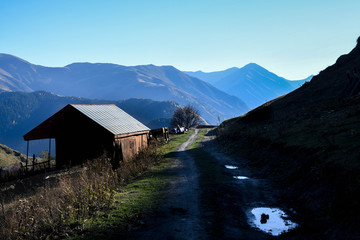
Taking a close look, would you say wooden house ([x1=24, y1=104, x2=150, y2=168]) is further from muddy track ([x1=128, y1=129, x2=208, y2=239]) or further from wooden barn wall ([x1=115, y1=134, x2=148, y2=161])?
muddy track ([x1=128, y1=129, x2=208, y2=239])

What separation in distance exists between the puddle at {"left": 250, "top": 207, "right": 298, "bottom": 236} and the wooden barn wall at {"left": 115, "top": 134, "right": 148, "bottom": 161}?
15.9 meters

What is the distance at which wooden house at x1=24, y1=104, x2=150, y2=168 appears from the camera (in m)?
23.4

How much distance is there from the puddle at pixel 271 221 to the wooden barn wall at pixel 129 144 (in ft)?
52.1

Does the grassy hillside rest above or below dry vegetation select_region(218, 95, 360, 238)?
below

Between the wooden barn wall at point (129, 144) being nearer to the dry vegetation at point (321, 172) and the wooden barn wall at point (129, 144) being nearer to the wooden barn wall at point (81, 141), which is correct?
the wooden barn wall at point (81, 141)

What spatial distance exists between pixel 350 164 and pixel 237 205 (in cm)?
418

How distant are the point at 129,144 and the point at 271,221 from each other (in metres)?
19.2

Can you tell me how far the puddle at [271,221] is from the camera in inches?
310

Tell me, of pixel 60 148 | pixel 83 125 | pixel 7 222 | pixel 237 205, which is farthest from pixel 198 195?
pixel 60 148

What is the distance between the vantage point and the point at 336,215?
7.46m

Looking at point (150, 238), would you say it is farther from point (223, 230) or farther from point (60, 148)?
point (60, 148)

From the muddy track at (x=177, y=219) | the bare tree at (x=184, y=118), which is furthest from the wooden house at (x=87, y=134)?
the bare tree at (x=184, y=118)

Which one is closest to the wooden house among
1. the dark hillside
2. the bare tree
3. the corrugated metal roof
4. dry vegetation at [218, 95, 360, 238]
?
the corrugated metal roof

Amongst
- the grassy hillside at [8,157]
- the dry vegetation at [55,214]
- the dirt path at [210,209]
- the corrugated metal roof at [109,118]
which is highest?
the corrugated metal roof at [109,118]
